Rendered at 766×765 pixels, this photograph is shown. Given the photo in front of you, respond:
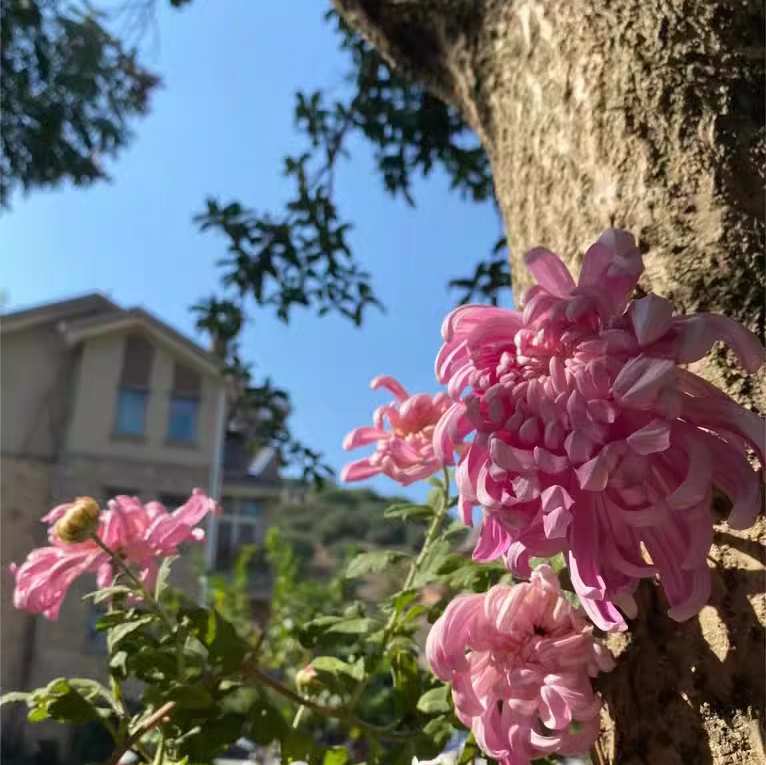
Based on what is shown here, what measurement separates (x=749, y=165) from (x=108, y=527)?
600 millimetres

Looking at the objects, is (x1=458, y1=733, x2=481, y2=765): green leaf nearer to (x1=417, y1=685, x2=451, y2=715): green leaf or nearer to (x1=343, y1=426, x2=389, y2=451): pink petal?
(x1=417, y1=685, x2=451, y2=715): green leaf

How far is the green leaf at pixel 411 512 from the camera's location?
679 millimetres

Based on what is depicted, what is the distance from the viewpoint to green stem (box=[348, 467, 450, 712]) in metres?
0.61

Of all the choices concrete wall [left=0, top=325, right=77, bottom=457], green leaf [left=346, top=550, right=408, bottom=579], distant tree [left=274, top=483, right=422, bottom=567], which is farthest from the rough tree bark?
distant tree [left=274, top=483, right=422, bottom=567]

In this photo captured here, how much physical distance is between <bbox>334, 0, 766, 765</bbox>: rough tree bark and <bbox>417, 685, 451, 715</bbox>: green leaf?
0.12m

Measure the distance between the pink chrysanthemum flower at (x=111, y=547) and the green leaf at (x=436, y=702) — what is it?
0.23 m

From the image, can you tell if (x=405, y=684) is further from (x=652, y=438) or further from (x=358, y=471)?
(x=652, y=438)

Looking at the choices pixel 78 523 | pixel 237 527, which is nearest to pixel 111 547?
pixel 78 523

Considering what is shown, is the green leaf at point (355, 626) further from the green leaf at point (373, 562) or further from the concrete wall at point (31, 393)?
the concrete wall at point (31, 393)

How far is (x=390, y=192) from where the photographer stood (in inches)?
71.2

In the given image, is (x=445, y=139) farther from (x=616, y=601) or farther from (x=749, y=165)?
(x=616, y=601)

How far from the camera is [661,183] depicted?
573 mm

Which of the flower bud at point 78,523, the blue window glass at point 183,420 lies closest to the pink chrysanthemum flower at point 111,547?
the flower bud at point 78,523

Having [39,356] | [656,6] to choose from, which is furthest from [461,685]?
[39,356]
